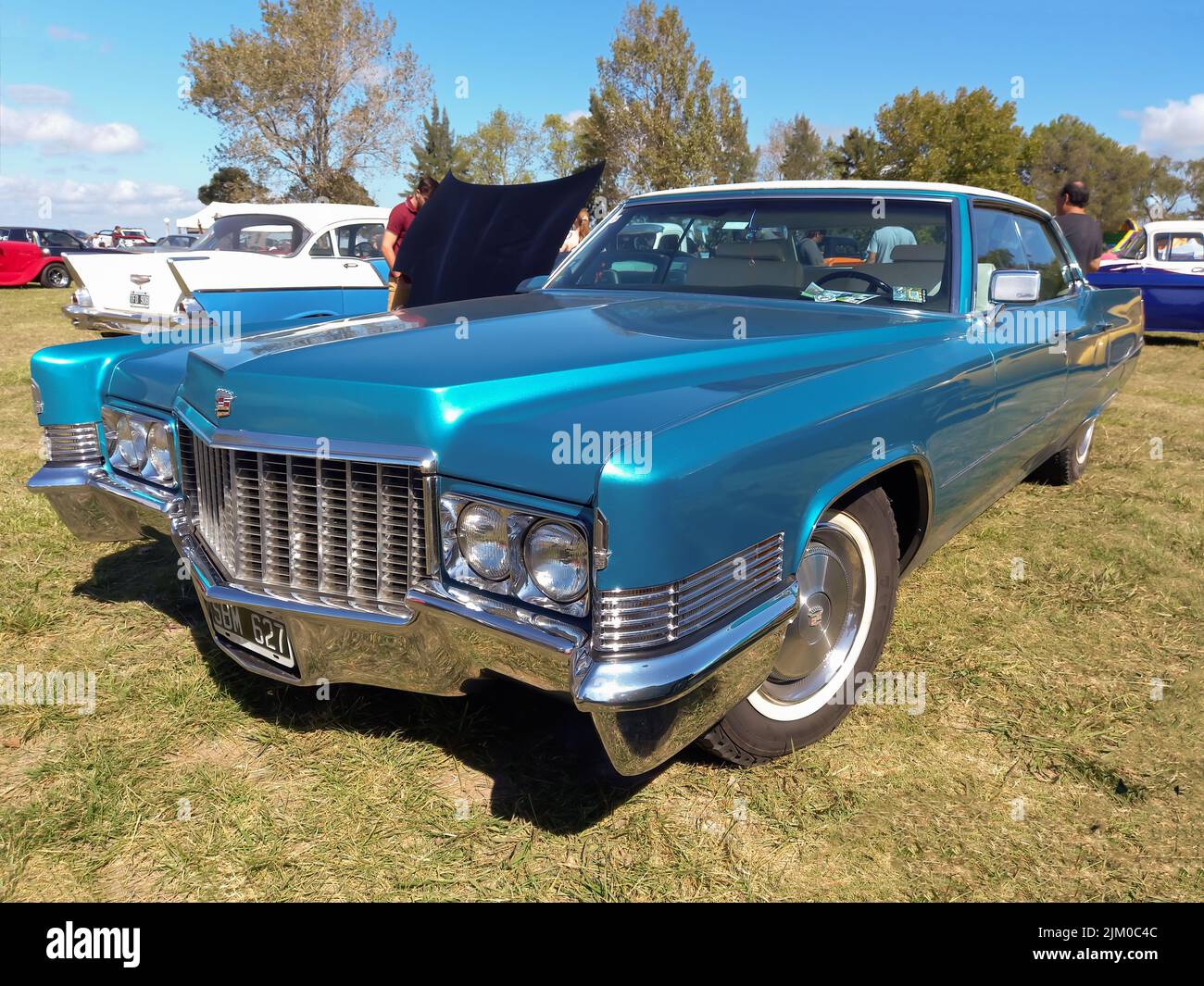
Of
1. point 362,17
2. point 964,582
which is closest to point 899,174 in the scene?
point 362,17

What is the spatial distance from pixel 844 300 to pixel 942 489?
0.75 m

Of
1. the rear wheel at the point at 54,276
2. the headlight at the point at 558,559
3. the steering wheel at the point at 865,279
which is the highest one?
the rear wheel at the point at 54,276

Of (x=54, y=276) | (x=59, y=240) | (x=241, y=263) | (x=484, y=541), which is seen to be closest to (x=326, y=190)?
(x=59, y=240)

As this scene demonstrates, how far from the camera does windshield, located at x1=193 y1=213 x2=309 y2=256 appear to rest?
32.2ft

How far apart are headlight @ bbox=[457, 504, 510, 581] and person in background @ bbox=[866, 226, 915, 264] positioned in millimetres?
1984

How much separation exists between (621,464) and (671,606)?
0.99 feet

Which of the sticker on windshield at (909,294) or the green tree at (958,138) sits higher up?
the green tree at (958,138)

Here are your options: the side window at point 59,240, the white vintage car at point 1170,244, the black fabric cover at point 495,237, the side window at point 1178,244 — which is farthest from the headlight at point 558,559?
the side window at point 59,240

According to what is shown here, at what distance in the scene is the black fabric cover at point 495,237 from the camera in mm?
6188

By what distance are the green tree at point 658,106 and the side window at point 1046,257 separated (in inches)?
1645

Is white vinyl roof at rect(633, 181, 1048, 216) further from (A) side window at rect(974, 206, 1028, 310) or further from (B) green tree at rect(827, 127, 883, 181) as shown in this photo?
(B) green tree at rect(827, 127, 883, 181)

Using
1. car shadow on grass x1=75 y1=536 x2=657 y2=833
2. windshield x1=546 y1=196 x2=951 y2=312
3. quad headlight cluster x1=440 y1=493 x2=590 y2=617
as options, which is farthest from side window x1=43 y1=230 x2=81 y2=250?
quad headlight cluster x1=440 y1=493 x2=590 y2=617

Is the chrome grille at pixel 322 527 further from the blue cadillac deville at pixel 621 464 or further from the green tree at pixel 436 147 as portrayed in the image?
the green tree at pixel 436 147
